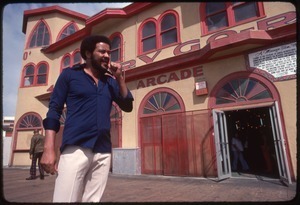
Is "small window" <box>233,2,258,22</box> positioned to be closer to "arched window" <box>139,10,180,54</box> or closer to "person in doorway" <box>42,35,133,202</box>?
"arched window" <box>139,10,180,54</box>

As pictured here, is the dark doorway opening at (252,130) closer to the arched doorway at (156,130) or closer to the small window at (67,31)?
the arched doorway at (156,130)

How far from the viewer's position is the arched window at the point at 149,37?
9688 millimetres

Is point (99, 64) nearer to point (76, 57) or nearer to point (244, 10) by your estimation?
point (244, 10)

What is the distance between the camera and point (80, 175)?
61.2 inches

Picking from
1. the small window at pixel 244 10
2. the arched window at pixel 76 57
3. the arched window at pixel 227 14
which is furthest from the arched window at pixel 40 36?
the small window at pixel 244 10

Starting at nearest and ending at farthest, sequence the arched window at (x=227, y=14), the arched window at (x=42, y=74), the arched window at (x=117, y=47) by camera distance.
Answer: the arched window at (x=227, y=14) < the arched window at (x=117, y=47) < the arched window at (x=42, y=74)

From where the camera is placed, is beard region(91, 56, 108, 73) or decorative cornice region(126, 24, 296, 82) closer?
beard region(91, 56, 108, 73)

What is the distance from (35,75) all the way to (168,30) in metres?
9.69

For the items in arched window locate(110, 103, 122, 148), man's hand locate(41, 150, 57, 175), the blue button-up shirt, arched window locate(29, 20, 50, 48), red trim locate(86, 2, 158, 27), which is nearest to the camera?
man's hand locate(41, 150, 57, 175)

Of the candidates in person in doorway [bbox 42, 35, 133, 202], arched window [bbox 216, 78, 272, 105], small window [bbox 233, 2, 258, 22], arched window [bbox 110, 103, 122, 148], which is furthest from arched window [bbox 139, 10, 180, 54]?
person in doorway [bbox 42, 35, 133, 202]

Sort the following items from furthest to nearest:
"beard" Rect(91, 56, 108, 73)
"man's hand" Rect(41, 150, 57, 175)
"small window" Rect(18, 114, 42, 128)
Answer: "small window" Rect(18, 114, 42, 128), "beard" Rect(91, 56, 108, 73), "man's hand" Rect(41, 150, 57, 175)

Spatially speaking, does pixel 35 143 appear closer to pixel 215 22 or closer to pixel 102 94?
pixel 102 94

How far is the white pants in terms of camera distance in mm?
1490

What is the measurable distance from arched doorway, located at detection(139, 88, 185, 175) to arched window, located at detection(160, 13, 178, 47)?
2.24 meters
